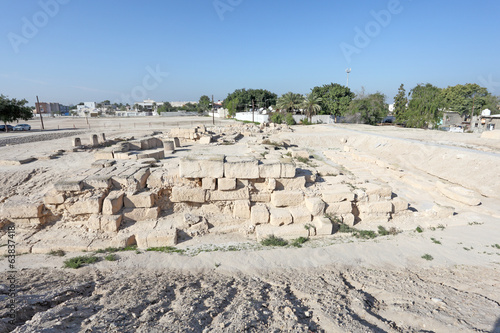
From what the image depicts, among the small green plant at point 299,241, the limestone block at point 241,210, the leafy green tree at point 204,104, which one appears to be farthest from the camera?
the leafy green tree at point 204,104

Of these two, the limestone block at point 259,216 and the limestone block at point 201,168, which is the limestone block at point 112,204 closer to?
the limestone block at point 201,168

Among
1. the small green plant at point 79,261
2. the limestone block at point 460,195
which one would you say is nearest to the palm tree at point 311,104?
the limestone block at point 460,195

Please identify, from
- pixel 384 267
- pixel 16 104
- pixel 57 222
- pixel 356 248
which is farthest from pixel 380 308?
pixel 16 104

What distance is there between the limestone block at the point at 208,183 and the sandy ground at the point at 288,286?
1423 mm

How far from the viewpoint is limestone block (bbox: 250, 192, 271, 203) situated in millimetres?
7060

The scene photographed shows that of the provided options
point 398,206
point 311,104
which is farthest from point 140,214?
point 311,104

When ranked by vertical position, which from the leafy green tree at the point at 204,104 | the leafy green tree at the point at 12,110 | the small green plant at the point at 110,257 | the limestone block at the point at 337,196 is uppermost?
the leafy green tree at the point at 204,104

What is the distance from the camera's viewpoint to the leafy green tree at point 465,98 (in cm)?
4197

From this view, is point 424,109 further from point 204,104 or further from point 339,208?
point 204,104

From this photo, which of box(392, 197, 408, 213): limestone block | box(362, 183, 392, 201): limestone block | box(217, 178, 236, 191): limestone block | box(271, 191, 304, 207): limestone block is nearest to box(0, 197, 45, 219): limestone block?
box(217, 178, 236, 191): limestone block

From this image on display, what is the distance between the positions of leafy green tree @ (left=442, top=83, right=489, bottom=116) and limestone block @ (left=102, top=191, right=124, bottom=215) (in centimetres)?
5045

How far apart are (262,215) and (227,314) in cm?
332

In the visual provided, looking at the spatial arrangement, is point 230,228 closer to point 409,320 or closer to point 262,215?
point 262,215

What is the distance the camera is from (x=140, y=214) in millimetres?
6422
